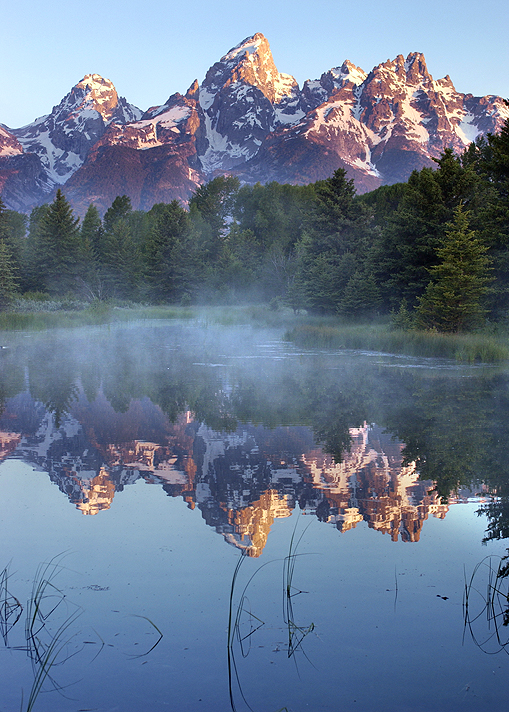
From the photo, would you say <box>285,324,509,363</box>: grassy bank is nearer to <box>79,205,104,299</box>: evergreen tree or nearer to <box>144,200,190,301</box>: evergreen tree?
→ <box>144,200,190,301</box>: evergreen tree

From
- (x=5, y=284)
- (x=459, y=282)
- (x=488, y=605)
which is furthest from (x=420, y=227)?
(x=488, y=605)

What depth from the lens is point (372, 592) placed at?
4590 millimetres

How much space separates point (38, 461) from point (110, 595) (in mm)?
4462

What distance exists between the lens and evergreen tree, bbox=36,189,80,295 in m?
77.7

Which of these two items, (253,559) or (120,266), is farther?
(120,266)

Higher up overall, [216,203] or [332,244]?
[216,203]

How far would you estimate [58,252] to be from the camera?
78438mm

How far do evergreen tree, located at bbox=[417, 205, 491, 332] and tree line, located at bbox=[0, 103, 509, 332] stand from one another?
0.07m

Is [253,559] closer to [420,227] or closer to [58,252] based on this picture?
[420,227]

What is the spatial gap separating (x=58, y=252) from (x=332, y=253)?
46.3 metres

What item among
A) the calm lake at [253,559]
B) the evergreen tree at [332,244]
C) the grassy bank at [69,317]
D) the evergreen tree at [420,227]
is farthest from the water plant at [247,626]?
the evergreen tree at [332,244]

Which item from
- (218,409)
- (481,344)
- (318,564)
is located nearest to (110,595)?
(318,564)

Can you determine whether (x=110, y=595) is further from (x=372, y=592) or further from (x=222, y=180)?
(x=222, y=180)

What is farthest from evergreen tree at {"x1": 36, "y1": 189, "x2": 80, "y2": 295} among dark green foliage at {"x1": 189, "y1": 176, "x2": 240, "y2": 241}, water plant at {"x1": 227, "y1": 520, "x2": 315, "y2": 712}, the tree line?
water plant at {"x1": 227, "y1": 520, "x2": 315, "y2": 712}
